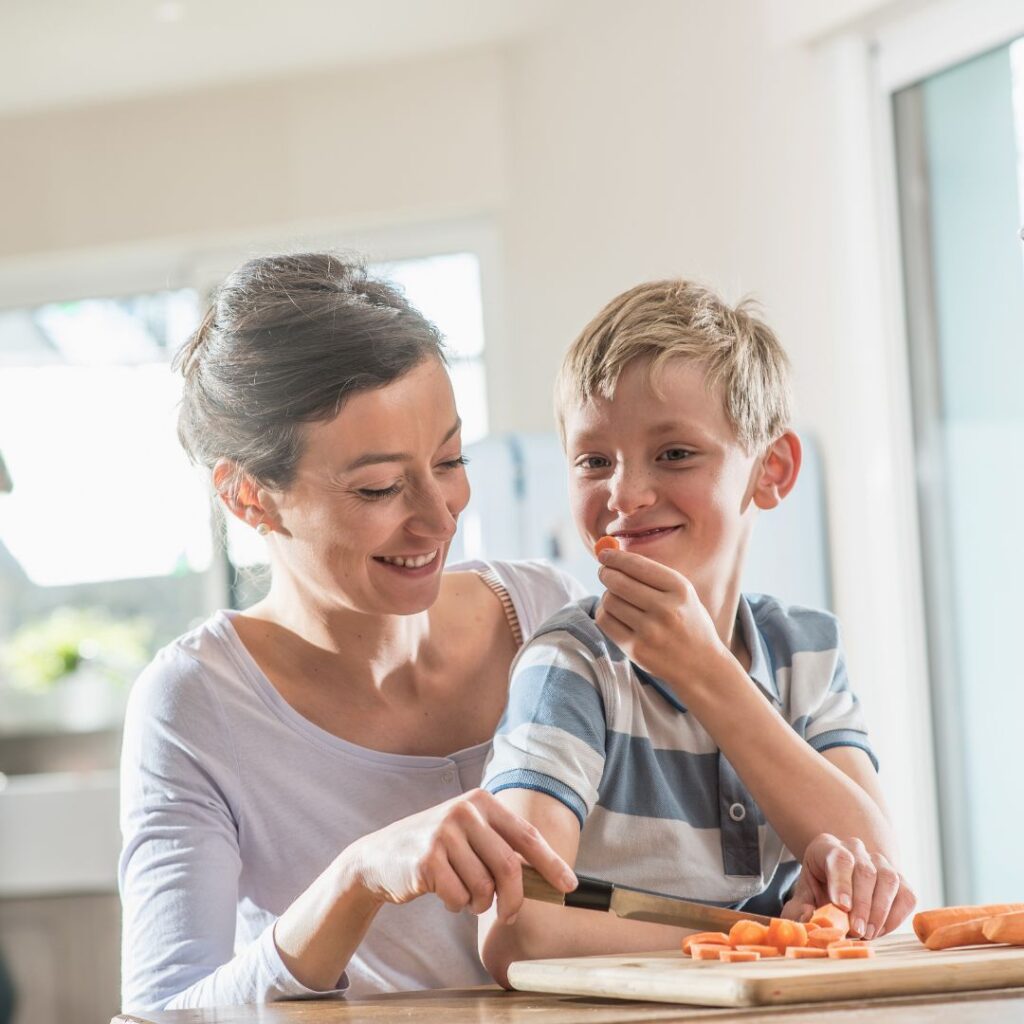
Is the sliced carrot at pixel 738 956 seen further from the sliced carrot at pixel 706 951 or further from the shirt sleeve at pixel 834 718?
the shirt sleeve at pixel 834 718

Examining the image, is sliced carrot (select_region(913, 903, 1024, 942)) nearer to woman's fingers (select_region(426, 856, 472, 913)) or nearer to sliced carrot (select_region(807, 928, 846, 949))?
sliced carrot (select_region(807, 928, 846, 949))

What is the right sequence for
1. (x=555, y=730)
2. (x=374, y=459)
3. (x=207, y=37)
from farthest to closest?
1. (x=207, y=37)
2. (x=374, y=459)
3. (x=555, y=730)

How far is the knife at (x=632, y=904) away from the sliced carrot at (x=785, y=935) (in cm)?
8

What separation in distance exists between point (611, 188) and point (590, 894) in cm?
257

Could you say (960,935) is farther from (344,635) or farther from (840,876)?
(344,635)

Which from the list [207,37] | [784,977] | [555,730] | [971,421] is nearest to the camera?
[784,977]

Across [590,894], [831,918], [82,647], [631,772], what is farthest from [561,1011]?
[82,647]

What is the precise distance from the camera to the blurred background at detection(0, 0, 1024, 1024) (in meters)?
2.70

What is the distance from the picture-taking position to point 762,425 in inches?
55.5

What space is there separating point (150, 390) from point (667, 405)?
3.05 meters

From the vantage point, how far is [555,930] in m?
1.08

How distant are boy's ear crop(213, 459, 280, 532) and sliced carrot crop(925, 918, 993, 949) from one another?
714 mm

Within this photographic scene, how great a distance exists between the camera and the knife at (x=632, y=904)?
1.00m

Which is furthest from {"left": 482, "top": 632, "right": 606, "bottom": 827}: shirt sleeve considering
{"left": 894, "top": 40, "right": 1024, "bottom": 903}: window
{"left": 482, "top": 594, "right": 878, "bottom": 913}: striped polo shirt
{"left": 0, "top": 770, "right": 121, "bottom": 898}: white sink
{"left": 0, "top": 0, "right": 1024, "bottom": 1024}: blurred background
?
{"left": 0, "top": 770, "right": 121, "bottom": 898}: white sink
